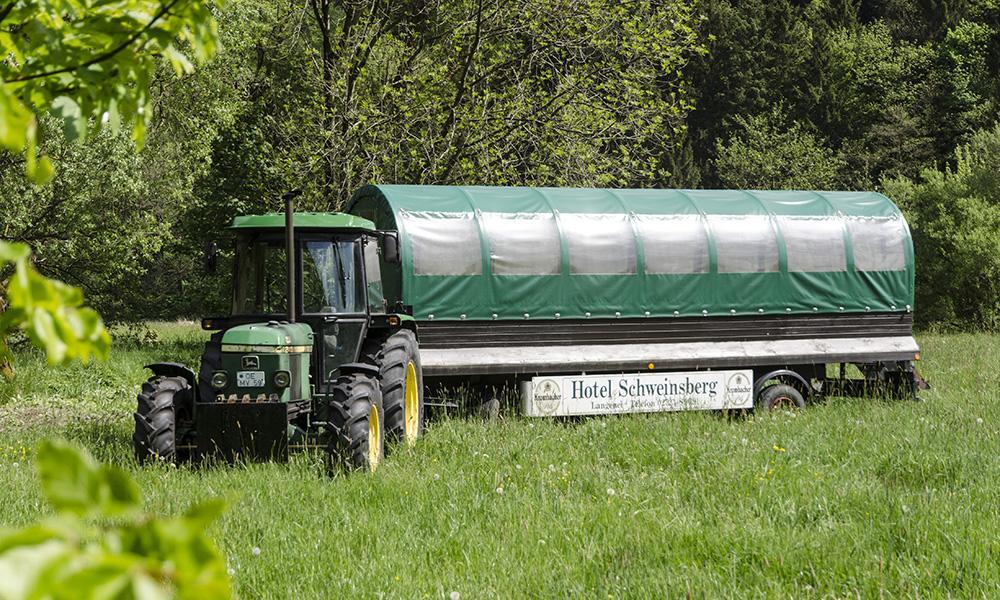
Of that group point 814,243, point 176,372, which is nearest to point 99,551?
point 176,372

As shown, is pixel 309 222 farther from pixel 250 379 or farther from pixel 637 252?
pixel 637 252

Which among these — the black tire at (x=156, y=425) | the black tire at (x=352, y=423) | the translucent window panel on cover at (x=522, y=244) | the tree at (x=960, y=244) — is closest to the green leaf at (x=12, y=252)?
the black tire at (x=352, y=423)

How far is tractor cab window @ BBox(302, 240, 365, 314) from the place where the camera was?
9.29 m

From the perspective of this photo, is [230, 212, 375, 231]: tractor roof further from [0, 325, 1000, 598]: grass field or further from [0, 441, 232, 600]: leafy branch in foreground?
[0, 441, 232, 600]: leafy branch in foreground

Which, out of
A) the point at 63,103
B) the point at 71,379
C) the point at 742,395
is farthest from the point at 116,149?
the point at 63,103

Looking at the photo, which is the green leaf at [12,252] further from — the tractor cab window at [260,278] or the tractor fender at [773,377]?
the tractor fender at [773,377]

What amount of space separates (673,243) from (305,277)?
5097mm

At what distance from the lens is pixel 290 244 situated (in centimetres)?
845

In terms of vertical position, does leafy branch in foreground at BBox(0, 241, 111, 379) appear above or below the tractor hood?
above

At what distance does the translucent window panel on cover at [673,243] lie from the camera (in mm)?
12539

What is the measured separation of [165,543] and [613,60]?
1940cm

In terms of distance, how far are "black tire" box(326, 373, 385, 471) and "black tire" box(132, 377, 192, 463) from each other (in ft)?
4.46

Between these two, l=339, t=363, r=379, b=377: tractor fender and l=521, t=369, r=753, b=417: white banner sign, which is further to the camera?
l=521, t=369, r=753, b=417: white banner sign

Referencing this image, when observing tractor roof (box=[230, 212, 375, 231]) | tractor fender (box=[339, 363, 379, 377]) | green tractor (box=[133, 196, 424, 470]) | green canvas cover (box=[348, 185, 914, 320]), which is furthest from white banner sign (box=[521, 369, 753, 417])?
tractor fender (box=[339, 363, 379, 377])
